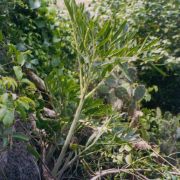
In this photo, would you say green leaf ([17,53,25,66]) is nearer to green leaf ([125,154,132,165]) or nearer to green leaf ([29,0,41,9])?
green leaf ([125,154,132,165])

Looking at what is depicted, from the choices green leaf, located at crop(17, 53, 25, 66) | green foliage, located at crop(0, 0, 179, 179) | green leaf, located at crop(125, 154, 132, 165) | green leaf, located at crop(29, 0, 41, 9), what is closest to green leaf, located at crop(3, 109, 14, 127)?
green foliage, located at crop(0, 0, 179, 179)

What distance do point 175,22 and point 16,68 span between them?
2398 mm

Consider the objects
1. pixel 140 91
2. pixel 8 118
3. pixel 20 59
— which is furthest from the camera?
pixel 140 91

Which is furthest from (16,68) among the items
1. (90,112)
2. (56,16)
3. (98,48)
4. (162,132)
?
(56,16)

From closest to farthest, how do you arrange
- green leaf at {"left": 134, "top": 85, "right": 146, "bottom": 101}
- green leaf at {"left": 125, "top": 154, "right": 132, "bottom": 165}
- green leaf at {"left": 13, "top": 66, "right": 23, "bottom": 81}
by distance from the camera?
green leaf at {"left": 13, "top": 66, "right": 23, "bottom": 81} → green leaf at {"left": 125, "top": 154, "right": 132, "bottom": 165} → green leaf at {"left": 134, "top": 85, "right": 146, "bottom": 101}

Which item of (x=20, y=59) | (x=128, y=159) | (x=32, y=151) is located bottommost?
(x=128, y=159)

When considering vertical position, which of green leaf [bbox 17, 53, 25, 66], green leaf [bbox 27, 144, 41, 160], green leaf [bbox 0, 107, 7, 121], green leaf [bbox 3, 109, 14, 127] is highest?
green leaf [bbox 17, 53, 25, 66]

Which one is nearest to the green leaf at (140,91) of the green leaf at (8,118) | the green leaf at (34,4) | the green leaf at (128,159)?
the green leaf at (128,159)

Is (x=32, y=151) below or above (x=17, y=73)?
below

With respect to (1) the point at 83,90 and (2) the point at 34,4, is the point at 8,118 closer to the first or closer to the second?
(1) the point at 83,90

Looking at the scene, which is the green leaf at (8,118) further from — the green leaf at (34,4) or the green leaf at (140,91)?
the green leaf at (34,4)

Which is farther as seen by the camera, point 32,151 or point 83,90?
point 83,90

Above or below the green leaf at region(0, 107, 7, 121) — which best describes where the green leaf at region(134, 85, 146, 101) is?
below

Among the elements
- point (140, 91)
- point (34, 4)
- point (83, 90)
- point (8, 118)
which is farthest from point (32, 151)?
point (34, 4)
